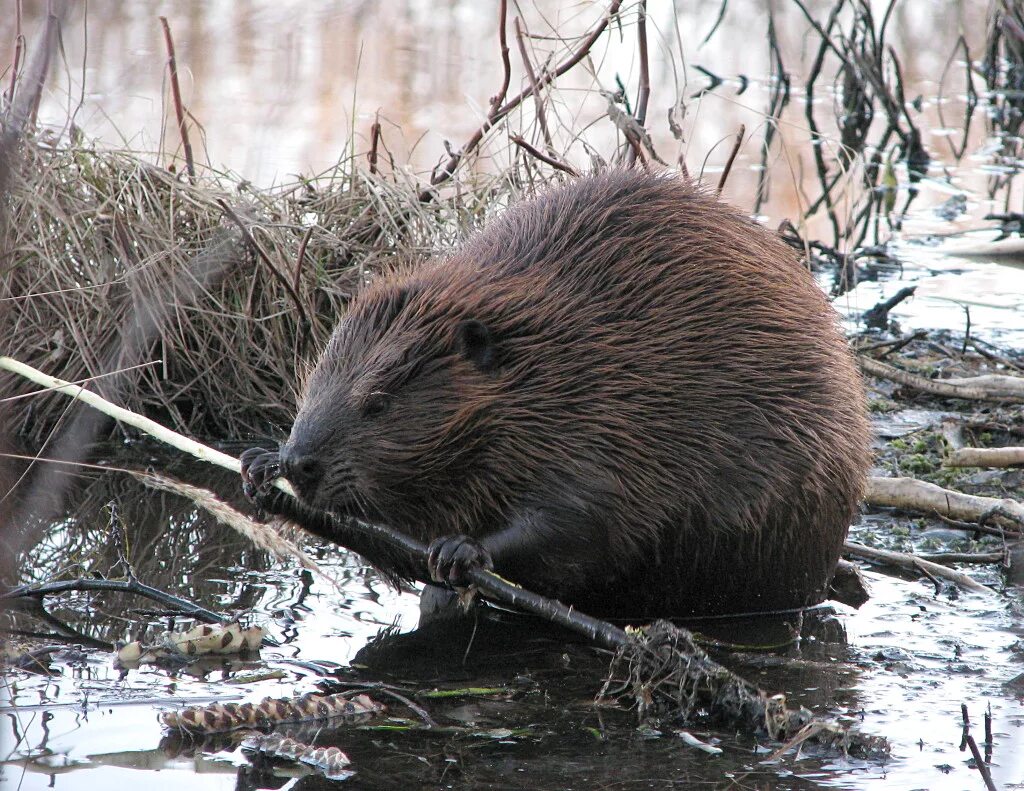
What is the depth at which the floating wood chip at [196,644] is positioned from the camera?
120 inches

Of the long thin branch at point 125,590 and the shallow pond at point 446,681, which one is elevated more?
the long thin branch at point 125,590

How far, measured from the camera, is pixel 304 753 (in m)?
2.64

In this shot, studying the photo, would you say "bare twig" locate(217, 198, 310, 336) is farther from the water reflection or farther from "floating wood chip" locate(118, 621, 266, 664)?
the water reflection

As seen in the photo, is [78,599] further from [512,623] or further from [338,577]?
[512,623]

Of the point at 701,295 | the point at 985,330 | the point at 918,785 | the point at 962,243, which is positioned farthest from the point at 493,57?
the point at 918,785

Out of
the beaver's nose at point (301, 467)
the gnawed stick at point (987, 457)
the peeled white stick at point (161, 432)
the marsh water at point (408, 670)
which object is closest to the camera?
the marsh water at point (408, 670)

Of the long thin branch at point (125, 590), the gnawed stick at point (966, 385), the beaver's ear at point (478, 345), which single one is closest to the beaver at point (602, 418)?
the beaver's ear at point (478, 345)

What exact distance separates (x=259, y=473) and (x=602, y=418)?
860 mm

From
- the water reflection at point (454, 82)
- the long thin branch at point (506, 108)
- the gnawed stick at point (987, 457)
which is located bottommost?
the gnawed stick at point (987, 457)

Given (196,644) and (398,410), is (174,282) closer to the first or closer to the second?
(398,410)

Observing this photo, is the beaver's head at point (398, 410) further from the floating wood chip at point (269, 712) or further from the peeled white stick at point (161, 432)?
the floating wood chip at point (269, 712)

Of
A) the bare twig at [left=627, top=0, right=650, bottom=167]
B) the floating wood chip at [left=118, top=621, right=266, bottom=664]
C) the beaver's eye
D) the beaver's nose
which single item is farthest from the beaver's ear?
the bare twig at [left=627, top=0, right=650, bottom=167]

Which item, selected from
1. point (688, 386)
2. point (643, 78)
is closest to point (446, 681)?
point (688, 386)

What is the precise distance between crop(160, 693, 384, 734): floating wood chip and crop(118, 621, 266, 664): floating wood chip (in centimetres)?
31
